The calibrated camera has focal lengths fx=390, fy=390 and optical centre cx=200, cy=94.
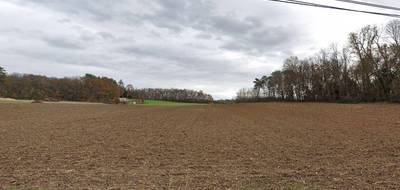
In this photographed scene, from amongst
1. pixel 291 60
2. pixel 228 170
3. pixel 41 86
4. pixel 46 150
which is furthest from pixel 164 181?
pixel 41 86

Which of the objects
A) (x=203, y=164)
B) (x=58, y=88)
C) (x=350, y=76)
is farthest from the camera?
(x=58, y=88)

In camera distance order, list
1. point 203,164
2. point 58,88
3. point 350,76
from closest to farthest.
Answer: point 203,164 < point 350,76 < point 58,88

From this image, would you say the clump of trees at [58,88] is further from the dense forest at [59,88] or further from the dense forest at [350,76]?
the dense forest at [350,76]

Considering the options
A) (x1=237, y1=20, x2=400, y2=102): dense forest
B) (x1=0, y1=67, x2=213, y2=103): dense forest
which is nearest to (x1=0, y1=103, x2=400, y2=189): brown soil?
(x1=237, y1=20, x2=400, y2=102): dense forest

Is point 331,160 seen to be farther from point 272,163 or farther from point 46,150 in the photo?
point 46,150

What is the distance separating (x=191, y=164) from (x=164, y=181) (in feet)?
8.90

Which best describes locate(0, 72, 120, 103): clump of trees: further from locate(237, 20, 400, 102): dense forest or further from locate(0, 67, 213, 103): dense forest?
locate(237, 20, 400, 102): dense forest

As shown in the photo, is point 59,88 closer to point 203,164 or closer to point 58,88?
point 58,88

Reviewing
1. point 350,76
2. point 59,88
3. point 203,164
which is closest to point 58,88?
point 59,88

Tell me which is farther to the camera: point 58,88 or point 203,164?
point 58,88

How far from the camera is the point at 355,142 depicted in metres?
17.2

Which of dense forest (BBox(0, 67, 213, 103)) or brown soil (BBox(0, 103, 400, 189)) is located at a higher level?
dense forest (BBox(0, 67, 213, 103))

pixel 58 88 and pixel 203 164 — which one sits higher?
pixel 58 88

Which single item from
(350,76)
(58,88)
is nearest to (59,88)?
(58,88)
